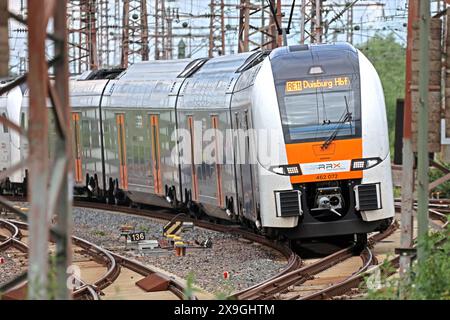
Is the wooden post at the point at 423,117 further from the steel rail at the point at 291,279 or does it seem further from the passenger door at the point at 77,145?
the passenger door at the point at 77,145

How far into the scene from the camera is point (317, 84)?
17266 millimetres

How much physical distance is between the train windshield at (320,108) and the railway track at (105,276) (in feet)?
9.33

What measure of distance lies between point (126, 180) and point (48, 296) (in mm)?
19652

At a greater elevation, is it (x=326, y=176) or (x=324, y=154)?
(x=324, y=154)

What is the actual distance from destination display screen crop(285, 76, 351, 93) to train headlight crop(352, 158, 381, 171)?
1.04 meters

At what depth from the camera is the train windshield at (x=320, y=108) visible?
17.0 metres

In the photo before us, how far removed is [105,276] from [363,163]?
4.11m

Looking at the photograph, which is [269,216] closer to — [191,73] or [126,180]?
[191,73]

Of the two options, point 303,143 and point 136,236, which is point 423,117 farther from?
point 136,236

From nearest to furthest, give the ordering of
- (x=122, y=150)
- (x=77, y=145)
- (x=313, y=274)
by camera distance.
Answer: (x=313, y=274)
(x=122, y=150)
(x=77, y=145)

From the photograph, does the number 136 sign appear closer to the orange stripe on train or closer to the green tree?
the orange stripe on train

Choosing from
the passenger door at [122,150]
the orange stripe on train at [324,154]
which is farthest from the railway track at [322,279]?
the passenger door at [122,150]

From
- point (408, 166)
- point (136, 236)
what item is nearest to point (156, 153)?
point (136, 236)
